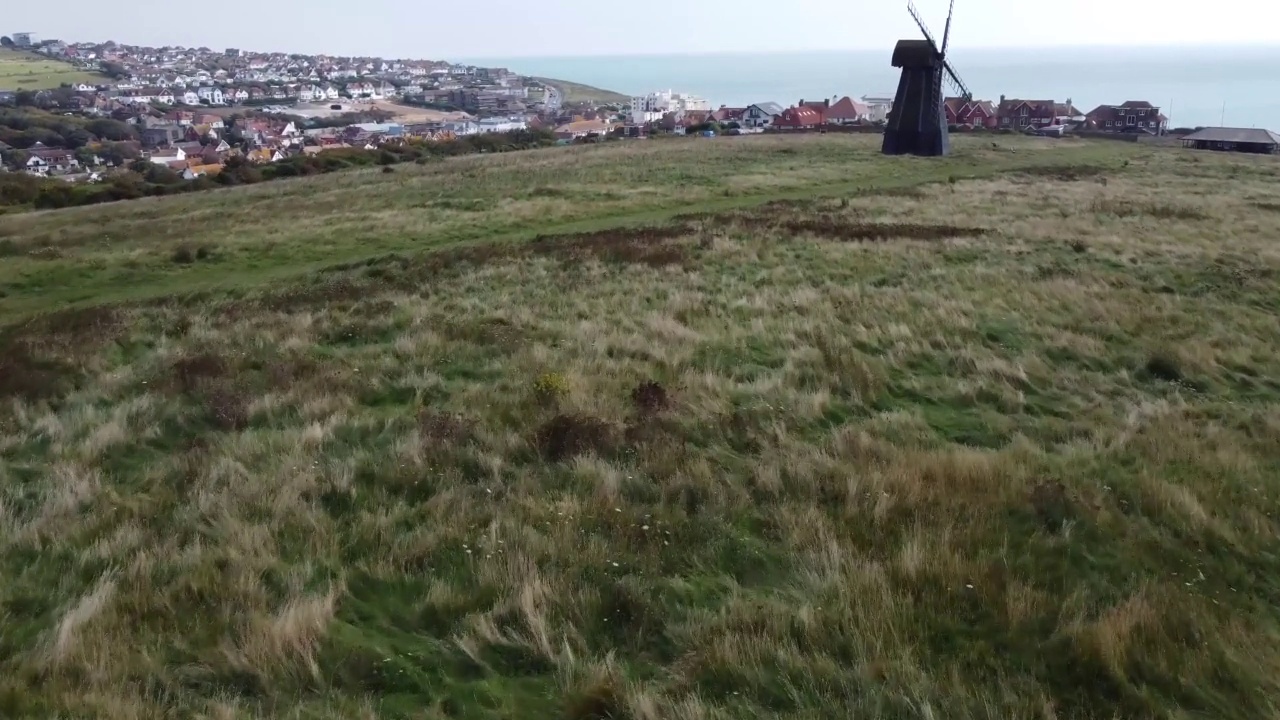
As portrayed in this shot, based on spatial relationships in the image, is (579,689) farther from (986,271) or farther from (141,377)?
(986,271)

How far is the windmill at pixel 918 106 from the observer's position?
54281 millimetres

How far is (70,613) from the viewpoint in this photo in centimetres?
476

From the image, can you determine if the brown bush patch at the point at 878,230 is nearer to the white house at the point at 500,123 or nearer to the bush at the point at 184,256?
the bush at the point at 184,256

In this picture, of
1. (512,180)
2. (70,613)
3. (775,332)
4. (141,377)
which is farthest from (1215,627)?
(512,180)

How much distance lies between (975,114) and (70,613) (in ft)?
380

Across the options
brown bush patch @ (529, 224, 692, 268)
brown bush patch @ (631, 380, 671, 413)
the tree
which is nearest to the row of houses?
brown bush patch @ (529, 224, 692, 268)

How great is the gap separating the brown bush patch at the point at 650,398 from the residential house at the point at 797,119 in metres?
104

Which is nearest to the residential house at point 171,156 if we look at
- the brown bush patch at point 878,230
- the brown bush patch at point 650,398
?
the brown bush patch at point 878,230

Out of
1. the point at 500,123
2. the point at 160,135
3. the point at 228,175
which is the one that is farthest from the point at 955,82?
the point at 160,135

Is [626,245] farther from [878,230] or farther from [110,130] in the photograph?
[110,130]

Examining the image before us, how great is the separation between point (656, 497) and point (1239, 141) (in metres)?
86.2

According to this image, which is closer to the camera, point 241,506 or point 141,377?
point 241,506

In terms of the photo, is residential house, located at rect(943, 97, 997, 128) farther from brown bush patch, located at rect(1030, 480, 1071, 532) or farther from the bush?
brown bush patch, located at rect(1030, 480, 1071, 532)

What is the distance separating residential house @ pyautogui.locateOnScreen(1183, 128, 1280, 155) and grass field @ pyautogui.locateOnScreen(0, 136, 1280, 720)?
68309 millimetres
